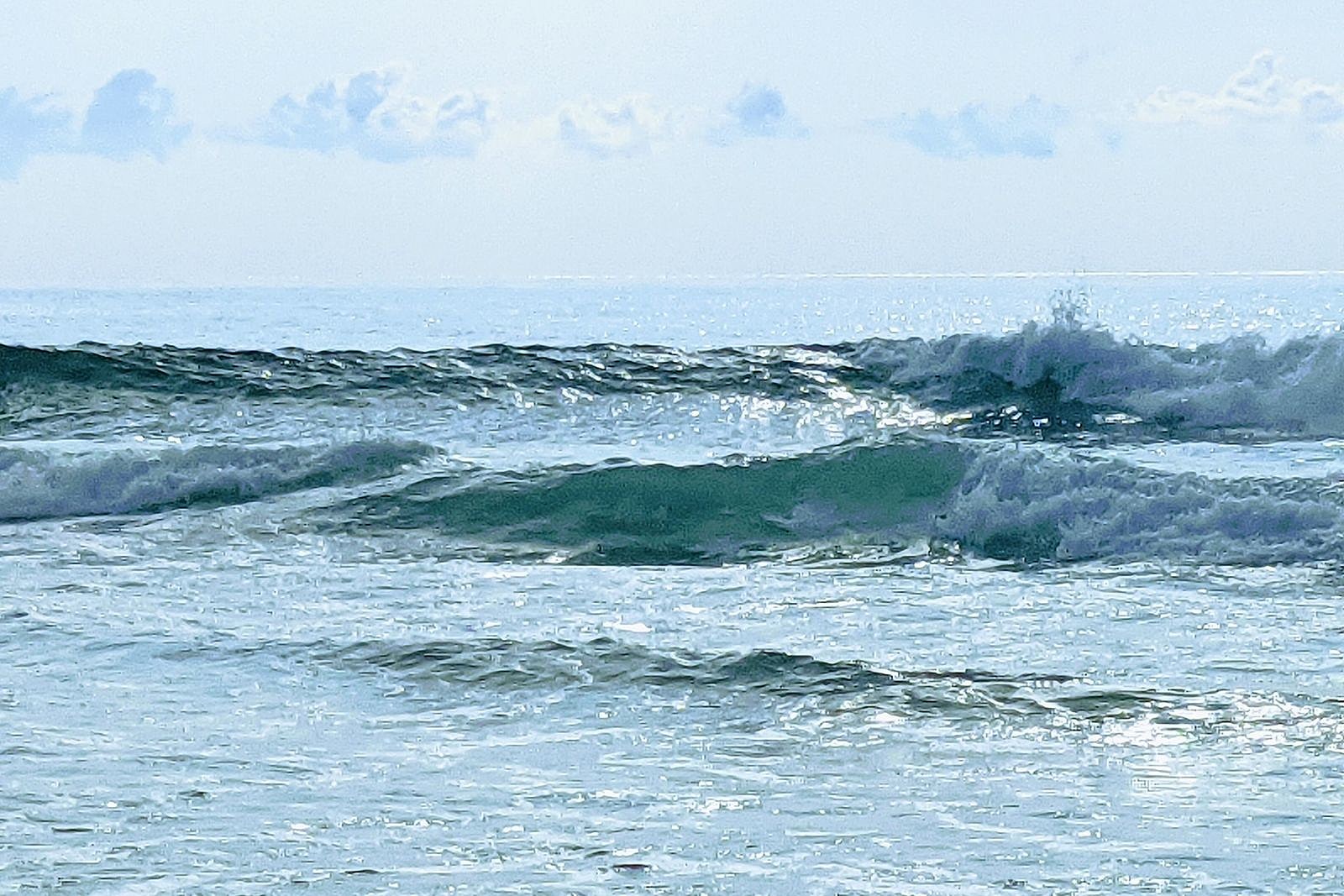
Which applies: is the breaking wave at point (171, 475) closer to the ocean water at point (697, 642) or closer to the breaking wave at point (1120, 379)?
the ocean water at point (697, 642)

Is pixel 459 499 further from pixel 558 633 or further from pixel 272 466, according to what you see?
pixel 558 633

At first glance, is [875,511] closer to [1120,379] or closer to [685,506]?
[685,506]

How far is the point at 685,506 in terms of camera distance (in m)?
11.2

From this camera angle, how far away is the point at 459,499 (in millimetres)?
11602

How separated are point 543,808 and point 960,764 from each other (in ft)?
4.00

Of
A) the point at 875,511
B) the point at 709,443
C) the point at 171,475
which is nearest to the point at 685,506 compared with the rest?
the point at 875,511

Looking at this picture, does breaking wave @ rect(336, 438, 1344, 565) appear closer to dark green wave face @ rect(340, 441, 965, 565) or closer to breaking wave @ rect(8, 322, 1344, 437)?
dark green wave face @ rect(340, 441, 965, 565)

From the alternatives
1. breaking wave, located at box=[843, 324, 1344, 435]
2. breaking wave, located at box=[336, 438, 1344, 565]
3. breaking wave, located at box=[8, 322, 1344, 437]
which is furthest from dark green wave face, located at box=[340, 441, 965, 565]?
breaking wave, located at box=[843, 324, 1344, 435]

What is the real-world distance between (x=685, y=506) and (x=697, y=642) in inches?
186

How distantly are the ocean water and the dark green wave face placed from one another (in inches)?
2.0

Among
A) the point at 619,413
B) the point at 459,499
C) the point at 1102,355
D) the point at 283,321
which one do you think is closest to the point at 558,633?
the point at 459,499

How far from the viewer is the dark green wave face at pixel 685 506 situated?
33.1ft

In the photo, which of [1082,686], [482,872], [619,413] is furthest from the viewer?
[619,413]

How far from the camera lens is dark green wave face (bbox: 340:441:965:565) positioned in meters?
10.1
